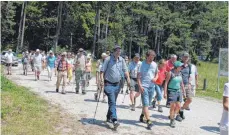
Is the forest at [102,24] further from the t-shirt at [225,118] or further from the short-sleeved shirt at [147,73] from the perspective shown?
the t-shirt at [225,118]

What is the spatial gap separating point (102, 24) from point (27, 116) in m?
57.7

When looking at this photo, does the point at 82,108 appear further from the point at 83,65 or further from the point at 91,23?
the point at 91,23

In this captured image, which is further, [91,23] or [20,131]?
[91,23]

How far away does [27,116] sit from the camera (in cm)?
948

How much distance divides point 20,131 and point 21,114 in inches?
73.7

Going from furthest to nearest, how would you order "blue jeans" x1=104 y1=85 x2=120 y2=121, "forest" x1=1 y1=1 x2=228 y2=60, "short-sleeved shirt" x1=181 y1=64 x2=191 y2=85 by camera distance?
"forest" x1=1 y1=1 x2=228 y2=60
"short-sleeved shirt" x1=181 y1=64 x2=191 y2=85
"blue jeans" x1=104 y1=85 x2=120 y2=121

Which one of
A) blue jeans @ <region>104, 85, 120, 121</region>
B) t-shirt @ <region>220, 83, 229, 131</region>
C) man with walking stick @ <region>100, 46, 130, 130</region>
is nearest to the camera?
t-shirt @ <region>220, 83, 229, 131</region>

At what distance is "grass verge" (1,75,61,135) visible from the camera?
8.07 m

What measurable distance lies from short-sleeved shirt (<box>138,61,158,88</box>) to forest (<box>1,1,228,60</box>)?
1683 inches

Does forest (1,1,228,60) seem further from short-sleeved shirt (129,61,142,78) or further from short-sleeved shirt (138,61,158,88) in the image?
short-sleeved shirt (138,61,158,88)

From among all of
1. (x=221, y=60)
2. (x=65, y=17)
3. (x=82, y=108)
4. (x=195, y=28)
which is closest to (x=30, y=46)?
(x=65, y=17)

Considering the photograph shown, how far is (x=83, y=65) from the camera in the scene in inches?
579

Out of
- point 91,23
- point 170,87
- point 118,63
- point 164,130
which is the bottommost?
point 164,130

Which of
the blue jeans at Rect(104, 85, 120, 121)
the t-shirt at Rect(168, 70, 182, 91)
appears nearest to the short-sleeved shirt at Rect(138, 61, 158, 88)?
the t-shirt at Rect(168, 70, 182, 91)
